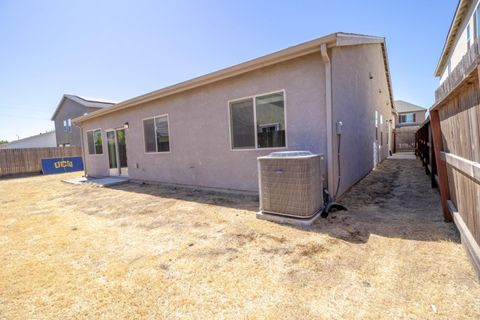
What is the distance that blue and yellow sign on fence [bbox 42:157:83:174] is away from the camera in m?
13.6

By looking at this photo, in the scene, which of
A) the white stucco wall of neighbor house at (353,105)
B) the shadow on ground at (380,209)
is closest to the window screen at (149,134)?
the shadow on ground at (380,209)

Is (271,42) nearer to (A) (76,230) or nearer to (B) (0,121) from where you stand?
(A) (76,230)

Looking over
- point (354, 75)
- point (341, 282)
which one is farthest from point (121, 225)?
point (354, 75)

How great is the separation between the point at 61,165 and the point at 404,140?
85.7 feet

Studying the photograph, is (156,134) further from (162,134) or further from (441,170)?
(441,170)

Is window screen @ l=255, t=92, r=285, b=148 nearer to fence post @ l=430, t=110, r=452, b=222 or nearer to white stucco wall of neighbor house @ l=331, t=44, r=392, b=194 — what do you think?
white stucco wall of neighbor house @ l=331, t=44, r=392, b=194

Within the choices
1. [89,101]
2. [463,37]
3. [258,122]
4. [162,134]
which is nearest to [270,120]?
[258,122]

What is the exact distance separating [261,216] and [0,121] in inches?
1829

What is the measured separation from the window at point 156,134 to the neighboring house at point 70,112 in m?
13.7

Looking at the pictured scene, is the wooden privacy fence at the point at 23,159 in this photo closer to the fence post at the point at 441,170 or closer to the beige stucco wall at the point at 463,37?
the fence post at the point at 441,170

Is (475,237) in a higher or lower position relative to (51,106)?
lower

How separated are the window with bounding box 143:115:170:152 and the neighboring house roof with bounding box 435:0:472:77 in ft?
41.7

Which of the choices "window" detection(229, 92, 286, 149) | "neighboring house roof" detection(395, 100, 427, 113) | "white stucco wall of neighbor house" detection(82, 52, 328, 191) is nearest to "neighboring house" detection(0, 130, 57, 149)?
"white stucco wall of neighbor house" detection(82, 52, 328, 191)

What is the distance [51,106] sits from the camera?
2153 cm
